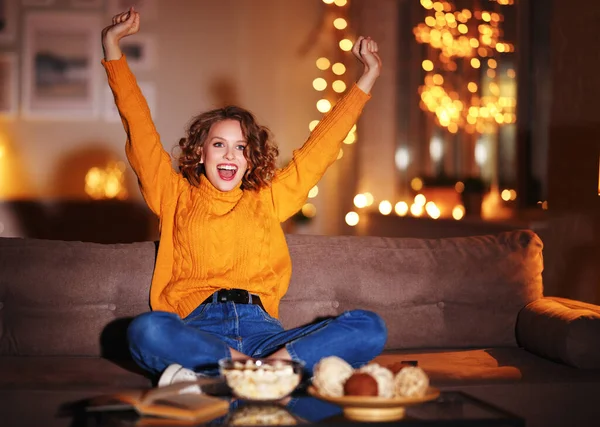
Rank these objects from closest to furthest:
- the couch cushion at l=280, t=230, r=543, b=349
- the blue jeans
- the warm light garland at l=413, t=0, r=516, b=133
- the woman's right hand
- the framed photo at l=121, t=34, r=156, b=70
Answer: the blue jeans → the woman's right hand → the couch cushion at l=280, t=230, r=543, b=349 → the warm light garland at l=413, t=0, r=516, b=133 → the framed photo at l=121, t=34, r=156, b=70

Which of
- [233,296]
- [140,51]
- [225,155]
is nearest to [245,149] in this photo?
[225,155]

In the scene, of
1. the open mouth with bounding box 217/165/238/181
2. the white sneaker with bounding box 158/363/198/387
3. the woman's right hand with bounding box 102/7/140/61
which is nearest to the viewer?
the white sneaker with bounding box 158/363/198/387

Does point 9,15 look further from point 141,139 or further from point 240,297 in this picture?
point 240,297

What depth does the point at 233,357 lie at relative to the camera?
2010 mm

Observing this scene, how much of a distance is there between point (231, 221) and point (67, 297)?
1.80 feet

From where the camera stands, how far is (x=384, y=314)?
2613 millimetres

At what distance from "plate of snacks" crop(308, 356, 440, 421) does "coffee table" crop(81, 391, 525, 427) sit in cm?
3

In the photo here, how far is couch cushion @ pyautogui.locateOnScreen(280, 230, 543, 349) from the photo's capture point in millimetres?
2604

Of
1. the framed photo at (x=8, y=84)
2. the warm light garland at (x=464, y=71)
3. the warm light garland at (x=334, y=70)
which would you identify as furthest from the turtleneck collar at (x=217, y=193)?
the framed photo at (x=8, y=84)

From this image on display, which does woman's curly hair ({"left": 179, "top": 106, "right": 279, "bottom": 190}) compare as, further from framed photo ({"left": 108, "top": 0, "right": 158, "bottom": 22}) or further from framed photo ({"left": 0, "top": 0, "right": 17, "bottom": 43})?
framed photo ({"left": 0, "top": 0, "right": 17, "bottom": 43})

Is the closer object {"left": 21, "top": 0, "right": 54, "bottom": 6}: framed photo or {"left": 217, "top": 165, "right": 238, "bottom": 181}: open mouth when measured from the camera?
{"left": 217, "top": 165, "right": 238, "bottom": 181}: open mouth

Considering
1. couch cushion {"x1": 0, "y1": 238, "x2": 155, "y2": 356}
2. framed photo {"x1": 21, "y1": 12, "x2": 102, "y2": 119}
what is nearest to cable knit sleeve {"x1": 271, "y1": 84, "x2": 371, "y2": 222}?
couch cushion {"x1": 0, "y1": 238, "x2": 155, "y2": 356}

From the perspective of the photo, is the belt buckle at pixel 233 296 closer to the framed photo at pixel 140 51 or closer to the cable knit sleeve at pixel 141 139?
the cable knit sleeve at pixel 141 139

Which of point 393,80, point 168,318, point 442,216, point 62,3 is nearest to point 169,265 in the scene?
point 168,318
